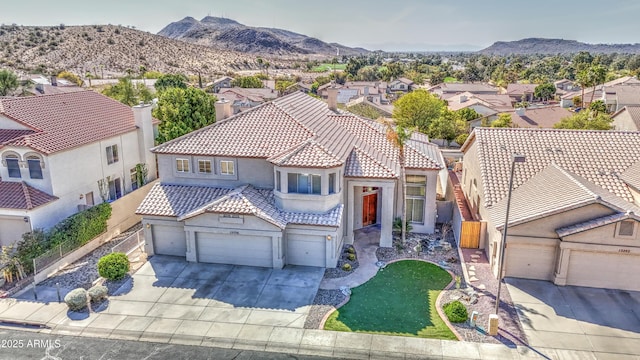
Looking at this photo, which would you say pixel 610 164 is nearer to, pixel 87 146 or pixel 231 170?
pixel 231 170

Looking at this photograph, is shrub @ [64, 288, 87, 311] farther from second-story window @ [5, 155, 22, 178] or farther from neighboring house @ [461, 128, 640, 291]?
neighboring house @ [461, 128, 640, 291]

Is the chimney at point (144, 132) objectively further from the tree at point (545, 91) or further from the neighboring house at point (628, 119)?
the tree at point (545, 91)

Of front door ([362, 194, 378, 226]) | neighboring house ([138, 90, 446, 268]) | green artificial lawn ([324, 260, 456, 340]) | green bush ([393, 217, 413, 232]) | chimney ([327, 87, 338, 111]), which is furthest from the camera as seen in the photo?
chimney ([327, 87, 338, 111])

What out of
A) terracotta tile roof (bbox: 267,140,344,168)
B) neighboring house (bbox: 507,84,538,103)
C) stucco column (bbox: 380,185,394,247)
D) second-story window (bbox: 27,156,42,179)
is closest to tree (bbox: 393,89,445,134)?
stucco column (bbox: 380,185,394,247)

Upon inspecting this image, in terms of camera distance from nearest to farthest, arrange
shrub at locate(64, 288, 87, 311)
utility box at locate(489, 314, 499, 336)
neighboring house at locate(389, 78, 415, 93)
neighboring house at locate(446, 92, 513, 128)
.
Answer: utility box at locate(489, 314, 499, 336), shrub at locate(64, 288, 87, 311), neighboring house at locate(446, 92, 513, 128), neighboring house at locate(389, 78, 415, 93)

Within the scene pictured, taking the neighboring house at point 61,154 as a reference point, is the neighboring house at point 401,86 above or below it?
above

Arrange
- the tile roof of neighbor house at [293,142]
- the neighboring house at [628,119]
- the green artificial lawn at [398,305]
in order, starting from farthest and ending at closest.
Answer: the neighboring house at [628,119]
the tile roof of neighbor house at [293,142]
the green artificial lawn at [398,305]

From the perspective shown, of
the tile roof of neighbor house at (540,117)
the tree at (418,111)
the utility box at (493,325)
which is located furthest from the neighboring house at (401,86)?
the utility box at (493,325)
